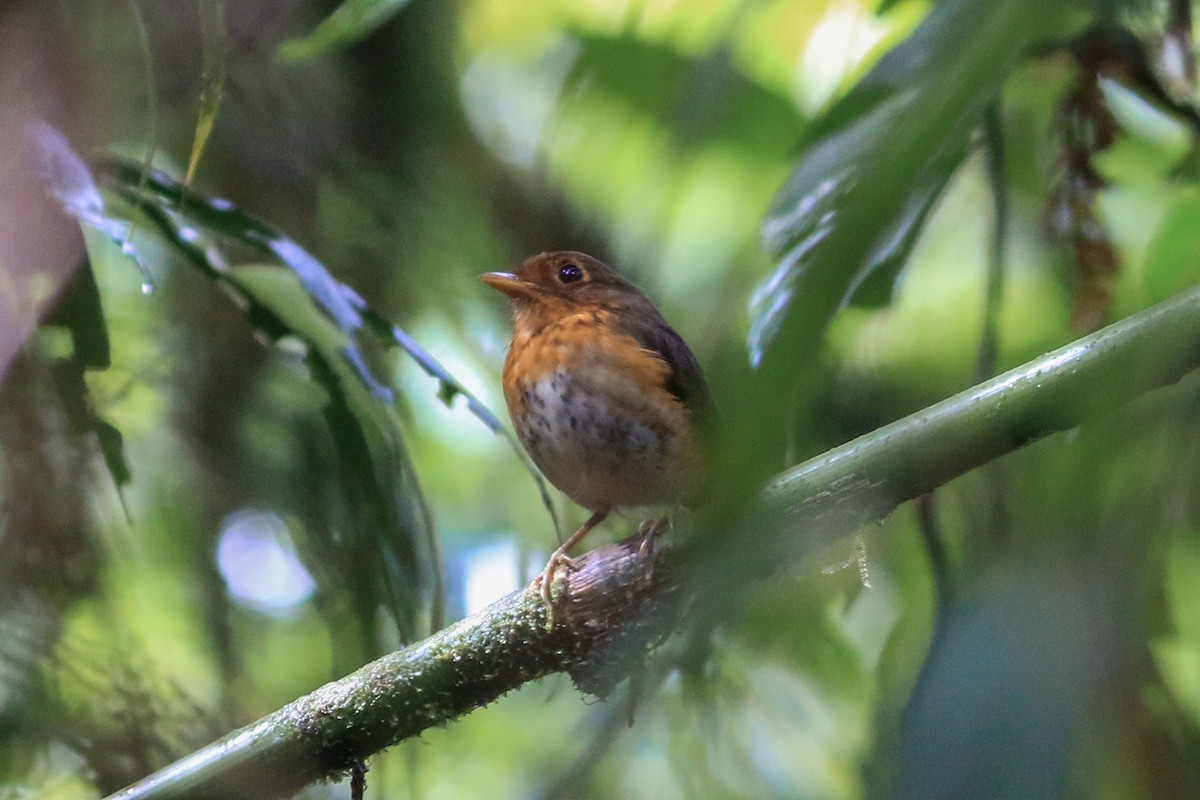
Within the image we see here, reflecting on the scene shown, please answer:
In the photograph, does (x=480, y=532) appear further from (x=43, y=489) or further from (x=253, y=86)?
(x=253, y=86)

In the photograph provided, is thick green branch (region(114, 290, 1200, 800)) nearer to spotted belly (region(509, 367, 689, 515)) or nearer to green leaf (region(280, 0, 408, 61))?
spotted belly (region(509, 367, 689, 515))

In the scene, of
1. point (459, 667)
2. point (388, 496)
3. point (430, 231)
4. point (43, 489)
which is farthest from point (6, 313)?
point (430, 231)

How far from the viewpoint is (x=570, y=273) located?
2924 mm

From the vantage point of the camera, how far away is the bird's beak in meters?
2.82

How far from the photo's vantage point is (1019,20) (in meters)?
0.58

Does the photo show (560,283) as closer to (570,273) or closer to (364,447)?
(570,273)

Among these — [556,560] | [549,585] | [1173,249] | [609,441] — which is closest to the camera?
[1173,249]

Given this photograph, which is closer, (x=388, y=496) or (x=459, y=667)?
(x=459, y=667)

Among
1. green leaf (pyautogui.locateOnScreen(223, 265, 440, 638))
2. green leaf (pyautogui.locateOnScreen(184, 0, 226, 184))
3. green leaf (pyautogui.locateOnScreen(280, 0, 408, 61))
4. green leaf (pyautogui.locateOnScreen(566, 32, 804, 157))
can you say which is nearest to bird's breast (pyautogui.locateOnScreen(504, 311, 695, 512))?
green leaf (pyautogui.locateOnScreen(223, 265, 440, 638))

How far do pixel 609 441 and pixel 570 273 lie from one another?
0.71 m

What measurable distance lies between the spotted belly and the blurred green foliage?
257mm

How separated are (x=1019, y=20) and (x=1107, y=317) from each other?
1.38 meters

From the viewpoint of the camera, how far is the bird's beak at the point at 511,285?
9.26 feet

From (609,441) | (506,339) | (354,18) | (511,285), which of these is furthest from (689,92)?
(506,339)
